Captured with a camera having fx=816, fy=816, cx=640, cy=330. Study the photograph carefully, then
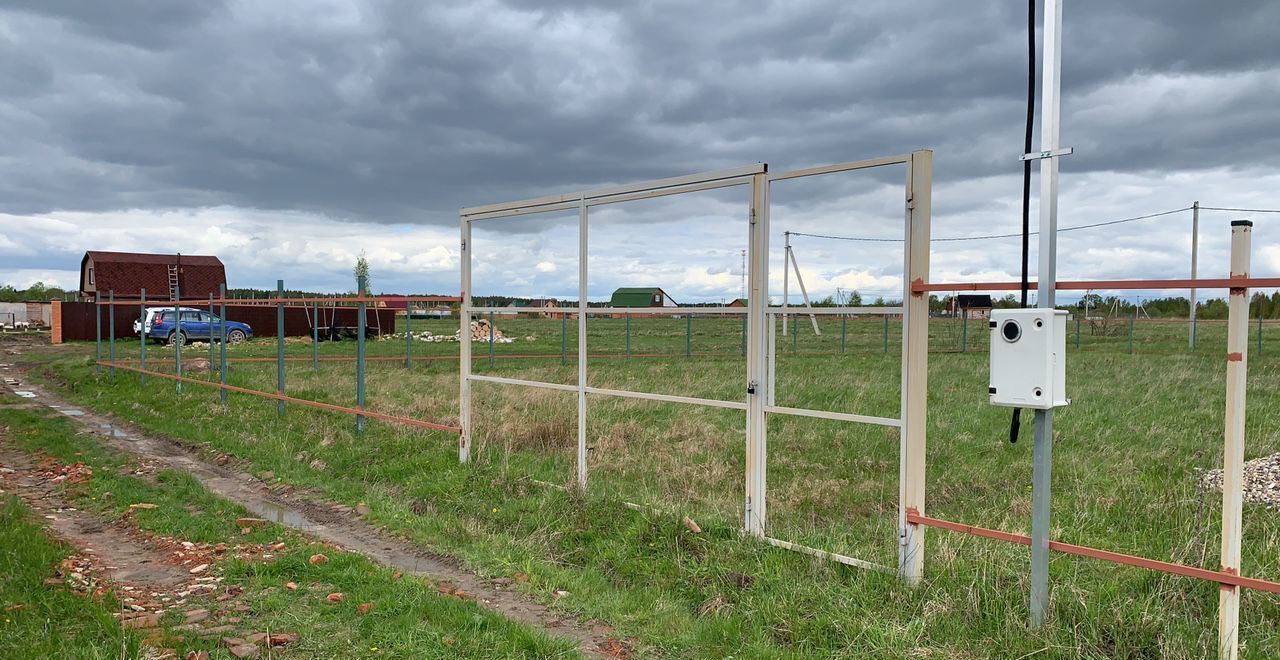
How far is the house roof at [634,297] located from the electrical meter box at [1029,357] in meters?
2.89

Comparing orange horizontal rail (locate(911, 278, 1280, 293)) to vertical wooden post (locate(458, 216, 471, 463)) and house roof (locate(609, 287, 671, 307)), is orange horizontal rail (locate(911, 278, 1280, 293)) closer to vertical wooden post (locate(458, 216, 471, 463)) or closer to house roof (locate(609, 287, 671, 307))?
house roof (locate(609, 287, 671, 307))

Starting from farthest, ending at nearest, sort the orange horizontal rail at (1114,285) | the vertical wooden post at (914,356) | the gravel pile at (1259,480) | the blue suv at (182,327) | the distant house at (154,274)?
1. the distant house at (154,274)
2. the blue suv at (182,327)
3. the gravel pile at (1259,480)
4. the vertical wooden post at (914,356)
5. the orange horizontal rail at (1114,285)

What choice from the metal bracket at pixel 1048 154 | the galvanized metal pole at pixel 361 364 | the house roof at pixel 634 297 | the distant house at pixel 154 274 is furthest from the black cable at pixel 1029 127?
the distant house at pixel 154 274

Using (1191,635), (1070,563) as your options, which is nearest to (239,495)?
(1070,563)

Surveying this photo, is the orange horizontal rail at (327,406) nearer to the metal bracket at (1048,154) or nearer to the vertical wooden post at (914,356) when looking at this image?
the vertical wooden post at (914,356)

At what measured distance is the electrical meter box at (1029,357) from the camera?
3484 millimetres

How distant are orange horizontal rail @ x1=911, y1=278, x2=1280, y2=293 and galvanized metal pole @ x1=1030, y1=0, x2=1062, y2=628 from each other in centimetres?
11

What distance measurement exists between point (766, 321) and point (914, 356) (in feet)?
3.45

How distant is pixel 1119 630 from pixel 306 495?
6.34 meters

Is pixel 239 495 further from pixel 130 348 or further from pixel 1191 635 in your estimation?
pixel 130 348

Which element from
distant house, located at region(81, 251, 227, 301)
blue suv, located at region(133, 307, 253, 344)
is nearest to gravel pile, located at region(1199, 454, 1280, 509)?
blue suv, located at region(133, 307, 253, 344)

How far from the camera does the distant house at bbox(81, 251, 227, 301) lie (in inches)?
1876

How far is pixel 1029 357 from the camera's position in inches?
139

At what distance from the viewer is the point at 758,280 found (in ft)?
16.9
